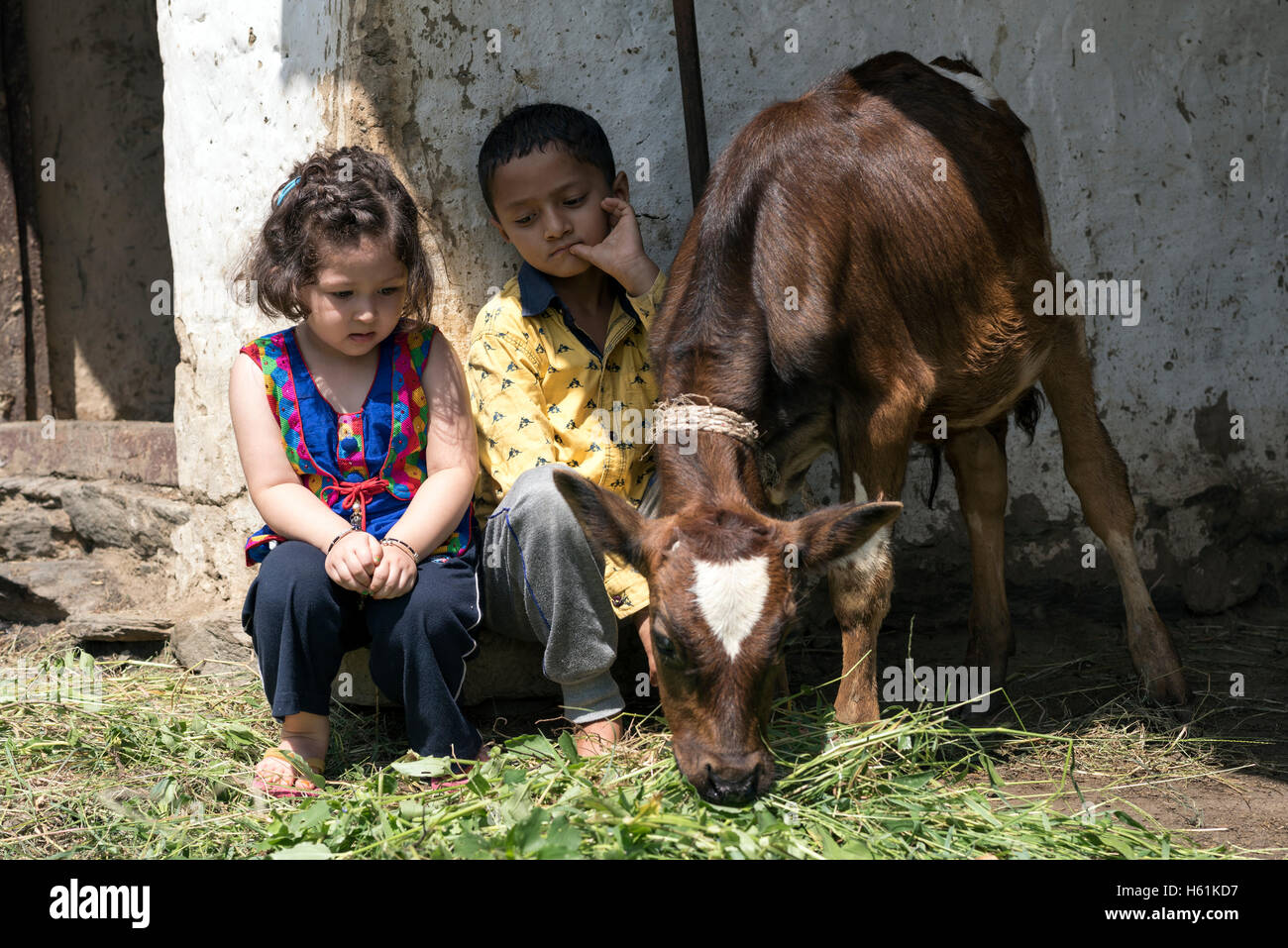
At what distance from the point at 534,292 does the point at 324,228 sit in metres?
0.74

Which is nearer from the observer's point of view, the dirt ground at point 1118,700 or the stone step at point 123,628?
the dirt ground at point 1118,700

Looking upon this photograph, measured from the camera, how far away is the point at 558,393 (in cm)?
395

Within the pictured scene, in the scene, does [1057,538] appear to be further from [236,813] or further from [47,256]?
[47,256]

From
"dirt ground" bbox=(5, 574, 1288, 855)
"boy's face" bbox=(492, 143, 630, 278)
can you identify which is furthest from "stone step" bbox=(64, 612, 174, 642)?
"boy's face" bbox=(492, 143, 630, 278)

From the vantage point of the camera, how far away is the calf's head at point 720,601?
2.91 m

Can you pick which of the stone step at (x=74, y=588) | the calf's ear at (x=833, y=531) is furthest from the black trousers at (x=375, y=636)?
the stone step at (x=74, y=588)

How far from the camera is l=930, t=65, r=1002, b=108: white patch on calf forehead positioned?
4414mm

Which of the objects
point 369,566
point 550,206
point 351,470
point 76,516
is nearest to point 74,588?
point 76,516

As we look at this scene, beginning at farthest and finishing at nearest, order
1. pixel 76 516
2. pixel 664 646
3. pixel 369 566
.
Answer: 1. pixel 76 516
2. pixel 369 566
3. pixel 664 646

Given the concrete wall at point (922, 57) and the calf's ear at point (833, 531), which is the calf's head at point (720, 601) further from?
the concrete wall at point (922, 57)

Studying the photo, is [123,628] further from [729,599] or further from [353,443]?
[729,599]

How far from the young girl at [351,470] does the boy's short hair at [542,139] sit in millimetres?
382

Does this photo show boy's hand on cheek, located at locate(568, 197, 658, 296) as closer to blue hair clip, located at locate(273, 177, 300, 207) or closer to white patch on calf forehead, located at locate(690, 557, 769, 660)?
blue hair clip, located at locate(273, 177, 300, 207)

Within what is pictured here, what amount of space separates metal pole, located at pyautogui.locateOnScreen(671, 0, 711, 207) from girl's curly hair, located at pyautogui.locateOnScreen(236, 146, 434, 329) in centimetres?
112
